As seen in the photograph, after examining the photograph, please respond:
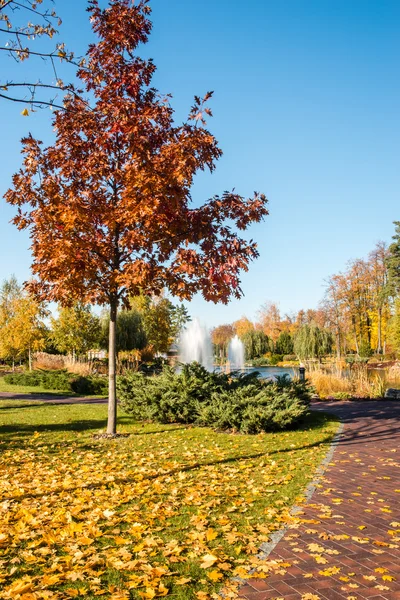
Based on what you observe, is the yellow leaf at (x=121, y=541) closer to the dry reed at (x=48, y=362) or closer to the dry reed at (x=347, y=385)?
the dry reed at (x=347, y=385)

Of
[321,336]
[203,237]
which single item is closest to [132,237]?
[203,237]

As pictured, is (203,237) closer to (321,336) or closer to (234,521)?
(234,521)

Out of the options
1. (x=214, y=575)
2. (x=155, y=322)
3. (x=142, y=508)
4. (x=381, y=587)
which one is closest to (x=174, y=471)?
(x=142, y=508)

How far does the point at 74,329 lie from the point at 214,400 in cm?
2157

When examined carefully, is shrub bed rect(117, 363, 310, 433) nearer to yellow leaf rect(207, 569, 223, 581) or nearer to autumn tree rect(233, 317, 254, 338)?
yellow leaf rect(207, 569, 223, 581)

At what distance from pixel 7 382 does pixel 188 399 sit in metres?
18.5

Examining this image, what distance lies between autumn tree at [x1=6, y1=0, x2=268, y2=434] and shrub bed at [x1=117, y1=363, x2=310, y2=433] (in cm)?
191

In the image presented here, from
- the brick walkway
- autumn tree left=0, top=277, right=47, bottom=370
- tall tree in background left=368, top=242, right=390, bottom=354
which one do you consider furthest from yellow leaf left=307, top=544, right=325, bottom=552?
tall tree in background left=368, top=242, right=390, bottom=354

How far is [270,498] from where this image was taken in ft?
18.5

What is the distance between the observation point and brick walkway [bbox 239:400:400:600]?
11.5 feet

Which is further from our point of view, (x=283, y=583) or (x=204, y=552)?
(x=204, y=552)

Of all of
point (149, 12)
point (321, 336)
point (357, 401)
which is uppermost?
point (149, 12)

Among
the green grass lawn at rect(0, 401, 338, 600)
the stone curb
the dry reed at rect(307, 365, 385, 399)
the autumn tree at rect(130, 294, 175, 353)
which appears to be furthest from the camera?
the autumn tree at rect(130, 294, 175, 353)

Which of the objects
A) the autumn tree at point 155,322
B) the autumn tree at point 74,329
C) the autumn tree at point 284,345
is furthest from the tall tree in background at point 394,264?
the autumn tree at point 74,329
